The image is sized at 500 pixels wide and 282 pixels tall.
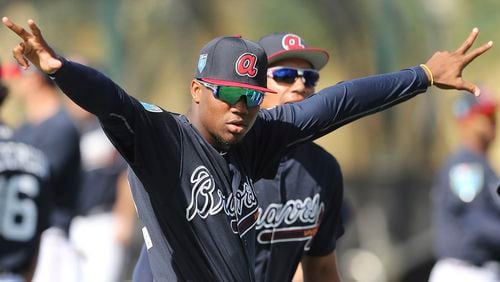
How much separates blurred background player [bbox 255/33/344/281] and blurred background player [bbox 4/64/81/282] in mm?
2740

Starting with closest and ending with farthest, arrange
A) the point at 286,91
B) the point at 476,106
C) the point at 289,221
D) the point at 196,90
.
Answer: the point at 196,90
the point at 289,221
the point at 286,91
the point at 476,106

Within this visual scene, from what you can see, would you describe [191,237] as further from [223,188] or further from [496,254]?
[496,254]

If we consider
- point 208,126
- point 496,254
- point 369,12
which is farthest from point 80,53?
point 208,126

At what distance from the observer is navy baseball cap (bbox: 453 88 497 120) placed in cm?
945

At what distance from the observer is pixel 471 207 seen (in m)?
9.39

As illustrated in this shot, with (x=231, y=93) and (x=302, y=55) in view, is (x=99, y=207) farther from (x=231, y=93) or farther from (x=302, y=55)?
(x=231, y=93)

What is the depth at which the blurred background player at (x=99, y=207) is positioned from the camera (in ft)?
37.0

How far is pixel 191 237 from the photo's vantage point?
471 centimetres

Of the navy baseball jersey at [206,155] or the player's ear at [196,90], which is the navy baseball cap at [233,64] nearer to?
the player's ear at [196,90]

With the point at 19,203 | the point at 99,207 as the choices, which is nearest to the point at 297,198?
the point at 19,203

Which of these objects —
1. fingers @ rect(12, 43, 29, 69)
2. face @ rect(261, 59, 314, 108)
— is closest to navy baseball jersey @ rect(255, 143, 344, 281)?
face @ rect(261, 59, 314, 108)

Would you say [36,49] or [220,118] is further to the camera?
[220,118]

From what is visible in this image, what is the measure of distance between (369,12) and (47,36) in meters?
3.44

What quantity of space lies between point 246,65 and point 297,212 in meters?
1.25
